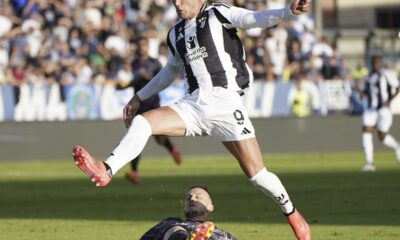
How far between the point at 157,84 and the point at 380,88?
1567 cm

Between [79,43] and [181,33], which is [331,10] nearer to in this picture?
[79,43]

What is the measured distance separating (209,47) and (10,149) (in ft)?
67.5

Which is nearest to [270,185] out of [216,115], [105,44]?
[216,115]

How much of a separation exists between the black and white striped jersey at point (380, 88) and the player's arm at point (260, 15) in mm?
16171

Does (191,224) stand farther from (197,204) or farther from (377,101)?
(377,101)

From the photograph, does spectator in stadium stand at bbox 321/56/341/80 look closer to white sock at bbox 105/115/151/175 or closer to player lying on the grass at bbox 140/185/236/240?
white sock at bbox 105/115/151/175

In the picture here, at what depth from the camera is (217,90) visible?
11.9 meters

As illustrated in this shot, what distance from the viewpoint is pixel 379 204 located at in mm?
17719

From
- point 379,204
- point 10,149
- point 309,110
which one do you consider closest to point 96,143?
point 10,149

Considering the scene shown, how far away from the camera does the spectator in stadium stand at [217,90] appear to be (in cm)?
1162

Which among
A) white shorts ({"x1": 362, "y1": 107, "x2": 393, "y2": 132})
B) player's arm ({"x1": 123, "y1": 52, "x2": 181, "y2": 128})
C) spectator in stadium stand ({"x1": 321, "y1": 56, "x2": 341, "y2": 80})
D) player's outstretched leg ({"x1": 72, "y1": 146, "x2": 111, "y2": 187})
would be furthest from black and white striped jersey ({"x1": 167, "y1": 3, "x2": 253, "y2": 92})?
spectator in stadium stand ({"x1": 321, "y1": 56, "x2": 341, "y2": 80})

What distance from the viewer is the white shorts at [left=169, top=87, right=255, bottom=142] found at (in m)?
11.8

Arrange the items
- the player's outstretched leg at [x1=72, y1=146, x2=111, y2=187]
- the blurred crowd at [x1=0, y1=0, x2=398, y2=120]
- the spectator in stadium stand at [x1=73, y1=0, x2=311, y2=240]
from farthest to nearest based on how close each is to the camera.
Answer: the blurred crowd at [x1=0, y1=0, x2=398, y2=120] → the spectator in stadium stand at [x1=73, y1=0, x2=311, y2=240] → the player's outstretched leg at [x1=72, y1=146, x2=111, y2=187]

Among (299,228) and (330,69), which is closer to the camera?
(299,228)
